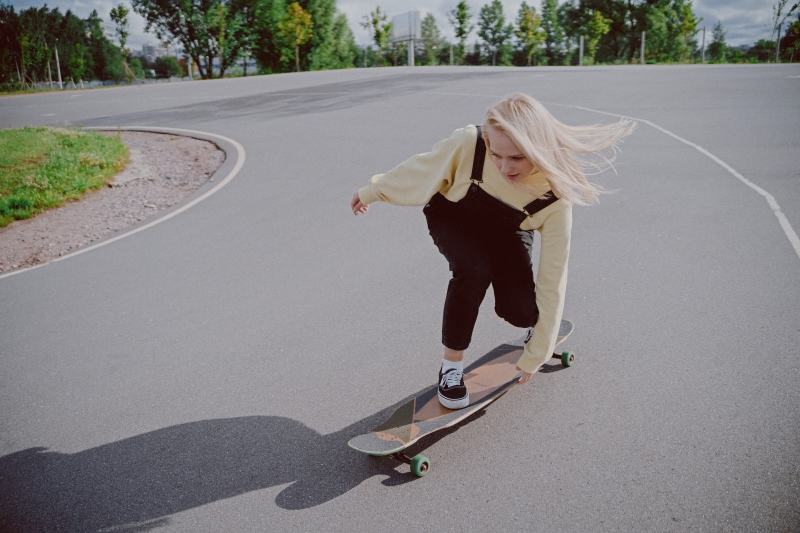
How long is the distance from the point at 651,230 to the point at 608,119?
6387 mm

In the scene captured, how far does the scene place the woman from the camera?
95.7 inches

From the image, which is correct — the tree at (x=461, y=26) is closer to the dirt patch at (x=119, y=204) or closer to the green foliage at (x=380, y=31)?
the green foliage at (x=380, y=31)

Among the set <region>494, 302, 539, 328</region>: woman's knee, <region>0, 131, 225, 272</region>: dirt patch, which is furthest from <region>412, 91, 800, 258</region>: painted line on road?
<region>0, 131, 225, 272</region>: dirt patch

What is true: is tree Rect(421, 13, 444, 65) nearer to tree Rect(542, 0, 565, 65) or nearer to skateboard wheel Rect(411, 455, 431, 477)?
tree Rect(542, 0, 565, 65)


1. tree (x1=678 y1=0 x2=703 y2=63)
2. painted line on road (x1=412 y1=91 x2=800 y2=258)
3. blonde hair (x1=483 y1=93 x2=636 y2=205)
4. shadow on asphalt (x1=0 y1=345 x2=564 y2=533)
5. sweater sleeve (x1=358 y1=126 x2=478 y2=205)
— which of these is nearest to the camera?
blonde hair (x1=483 y1=93 x2=636 y2=205)

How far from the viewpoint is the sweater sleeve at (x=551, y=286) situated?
2619 millimetres

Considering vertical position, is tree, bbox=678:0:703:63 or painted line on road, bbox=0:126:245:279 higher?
tree, bbox=678:0:703:63

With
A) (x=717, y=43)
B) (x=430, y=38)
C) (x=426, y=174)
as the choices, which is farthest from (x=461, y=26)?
(x=426, y=174)

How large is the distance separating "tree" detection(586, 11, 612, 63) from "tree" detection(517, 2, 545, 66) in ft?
16.3

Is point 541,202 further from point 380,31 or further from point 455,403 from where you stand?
point 380,31

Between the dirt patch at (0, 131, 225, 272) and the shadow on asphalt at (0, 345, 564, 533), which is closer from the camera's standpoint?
the shadow on asphalt at (0, 345, 564, 533)

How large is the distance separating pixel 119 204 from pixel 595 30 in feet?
184

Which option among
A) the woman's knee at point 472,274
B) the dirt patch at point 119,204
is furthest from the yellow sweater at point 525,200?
the dirt patch at point 119,204

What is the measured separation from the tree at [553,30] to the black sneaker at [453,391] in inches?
2577
